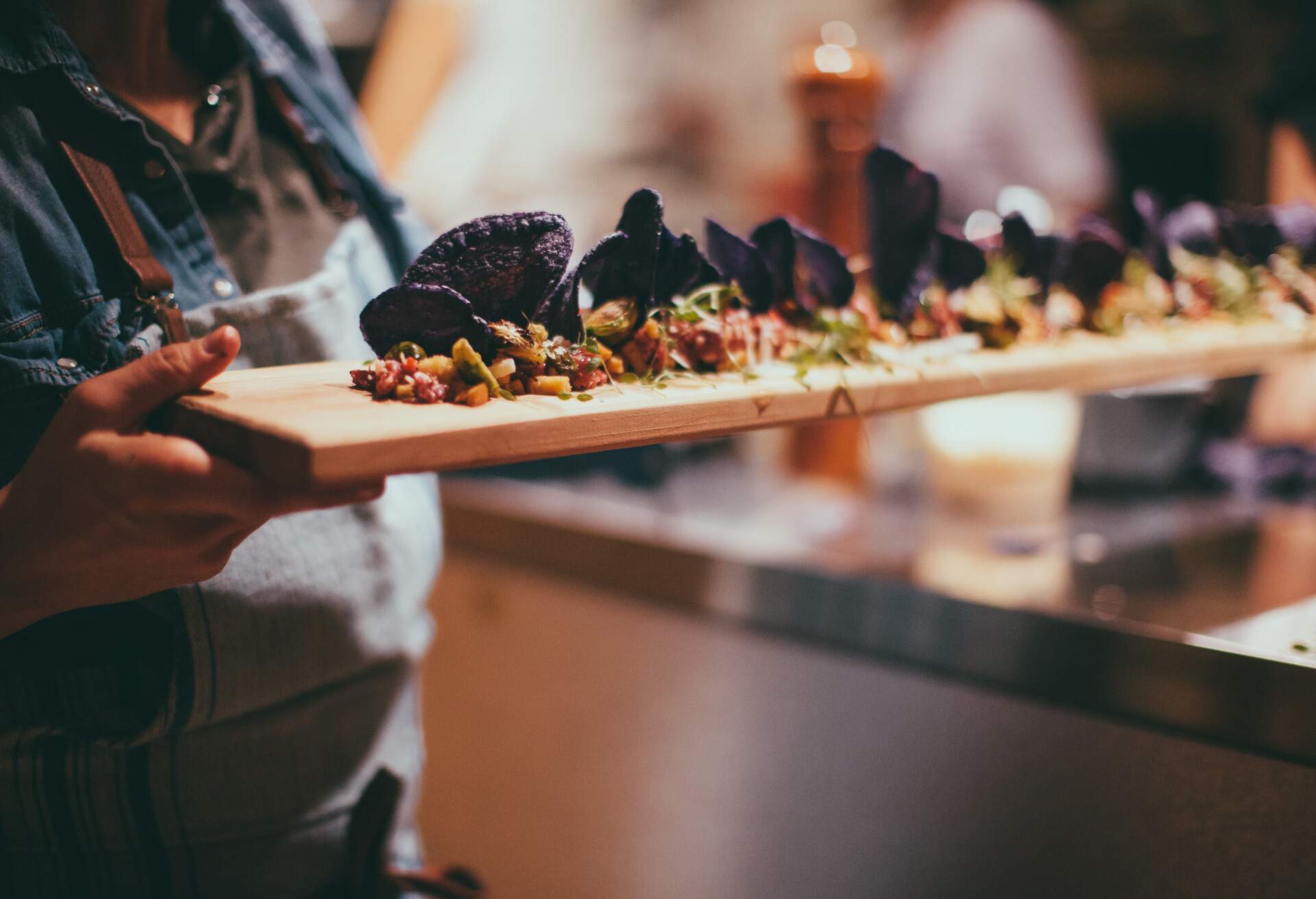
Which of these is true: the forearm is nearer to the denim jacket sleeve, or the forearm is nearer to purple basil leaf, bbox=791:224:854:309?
the denim jacket sleeve

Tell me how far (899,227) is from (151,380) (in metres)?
0.58

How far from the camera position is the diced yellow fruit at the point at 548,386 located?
1.96ft

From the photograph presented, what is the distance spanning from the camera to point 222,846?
0.77 meters

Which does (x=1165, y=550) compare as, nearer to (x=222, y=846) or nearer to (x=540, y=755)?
(x=540, y=755)

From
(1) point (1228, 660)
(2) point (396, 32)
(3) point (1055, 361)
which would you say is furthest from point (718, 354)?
(2) point (396, 32)

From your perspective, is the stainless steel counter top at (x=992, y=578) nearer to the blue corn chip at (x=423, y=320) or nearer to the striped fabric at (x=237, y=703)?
the striped fabric at (x=237, y=703)

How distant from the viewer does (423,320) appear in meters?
Result: 0.58

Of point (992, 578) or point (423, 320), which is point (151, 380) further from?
point (992, 578)

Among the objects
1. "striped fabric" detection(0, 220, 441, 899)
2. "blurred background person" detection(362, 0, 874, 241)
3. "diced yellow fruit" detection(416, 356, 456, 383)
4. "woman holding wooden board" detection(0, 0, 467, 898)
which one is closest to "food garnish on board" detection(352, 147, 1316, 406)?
"diced yellow fruit" detection(416, 356, 456, 383)

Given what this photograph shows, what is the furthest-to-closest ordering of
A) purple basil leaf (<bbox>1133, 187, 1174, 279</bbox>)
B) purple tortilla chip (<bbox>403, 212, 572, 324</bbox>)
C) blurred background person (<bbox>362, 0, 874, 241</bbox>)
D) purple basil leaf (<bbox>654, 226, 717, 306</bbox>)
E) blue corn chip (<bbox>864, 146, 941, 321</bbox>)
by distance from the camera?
blurred background person (<bbox>362, 0, 874, 241</bbox>) < purple basil leaf (<bbox>1133, 187, 1174, 279</bbox>) < blue corn chip (<bbox>864, 146, 941, 321</bbox>) < purple basil leaf (<bbox>654, 226, 717, 306</bbox>) < purple tortilla chip (<bbox>403, 212, 572, 324</bbox>)

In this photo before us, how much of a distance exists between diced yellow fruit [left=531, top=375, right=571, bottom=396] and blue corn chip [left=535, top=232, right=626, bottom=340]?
0.16ft

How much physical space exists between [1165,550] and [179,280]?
1.04 m

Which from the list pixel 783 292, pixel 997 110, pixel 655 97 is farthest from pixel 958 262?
pixel 655 97

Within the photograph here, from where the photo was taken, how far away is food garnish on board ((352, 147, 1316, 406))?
0.59 metres
